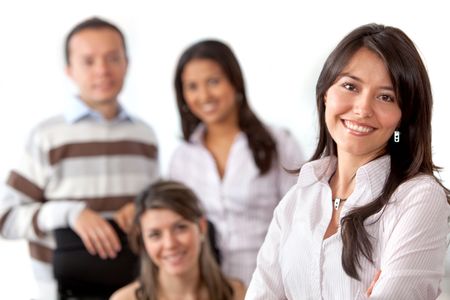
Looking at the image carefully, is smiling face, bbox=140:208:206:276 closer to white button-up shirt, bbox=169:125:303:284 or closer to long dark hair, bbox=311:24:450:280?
white button-up shirt, bbox=169:125:303:284

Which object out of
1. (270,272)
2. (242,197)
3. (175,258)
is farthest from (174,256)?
(270,272)

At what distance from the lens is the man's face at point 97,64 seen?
6.21 feet

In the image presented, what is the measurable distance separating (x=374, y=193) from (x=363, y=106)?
0.11 meters

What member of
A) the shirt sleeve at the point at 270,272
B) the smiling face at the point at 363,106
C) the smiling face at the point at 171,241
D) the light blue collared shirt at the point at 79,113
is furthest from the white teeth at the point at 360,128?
the light blue collared shirt at the point at 79,113

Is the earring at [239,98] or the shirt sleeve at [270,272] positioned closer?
the shirt sleeve at [270,272]

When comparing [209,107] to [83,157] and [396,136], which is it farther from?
[396,136]

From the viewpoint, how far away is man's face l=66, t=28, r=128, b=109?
1.89 metres

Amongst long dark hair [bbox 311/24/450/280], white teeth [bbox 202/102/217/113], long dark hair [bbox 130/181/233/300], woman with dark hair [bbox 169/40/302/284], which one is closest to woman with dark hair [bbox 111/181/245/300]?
long dark hair [bbox 130/181/233/300]

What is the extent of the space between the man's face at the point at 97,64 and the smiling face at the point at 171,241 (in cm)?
34

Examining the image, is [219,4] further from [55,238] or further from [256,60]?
[55,238]

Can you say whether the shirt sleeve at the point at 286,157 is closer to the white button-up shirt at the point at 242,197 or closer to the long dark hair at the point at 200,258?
the white button-up shirt at the point at 242,197

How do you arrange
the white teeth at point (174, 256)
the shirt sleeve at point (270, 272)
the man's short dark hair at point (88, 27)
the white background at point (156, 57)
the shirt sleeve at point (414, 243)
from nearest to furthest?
the shirt sleeve at point (414, 243), the shirt sleeve at point (270, 272), the white teeth at point (174, 256), the man's short dark hair at point (88, 27), the white background at point (156, 57)

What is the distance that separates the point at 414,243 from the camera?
0.83 m

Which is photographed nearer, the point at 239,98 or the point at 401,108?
the point at 401,108
